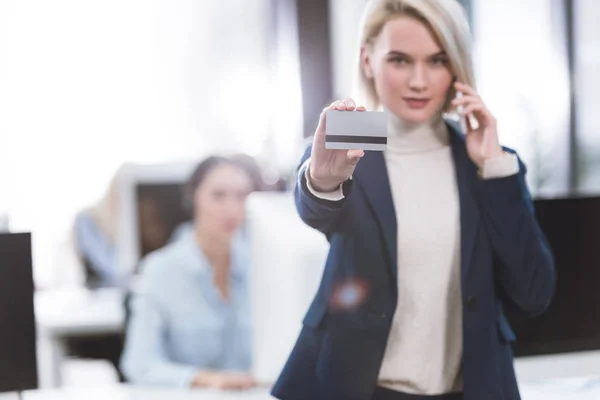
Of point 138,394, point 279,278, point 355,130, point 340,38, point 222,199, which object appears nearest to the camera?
point 355,130

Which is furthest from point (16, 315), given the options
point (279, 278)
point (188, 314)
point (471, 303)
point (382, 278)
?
point (188, 314)

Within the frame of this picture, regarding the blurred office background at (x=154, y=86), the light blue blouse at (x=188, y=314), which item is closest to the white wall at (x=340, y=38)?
the blurred office background at (x=154, y=86)

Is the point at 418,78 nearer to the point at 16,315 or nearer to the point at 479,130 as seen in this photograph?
the point at 479,130

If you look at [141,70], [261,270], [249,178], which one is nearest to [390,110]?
[261,270]

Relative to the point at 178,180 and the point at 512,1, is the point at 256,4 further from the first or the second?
the point at 178,180

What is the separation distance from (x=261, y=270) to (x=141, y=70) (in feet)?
9.92

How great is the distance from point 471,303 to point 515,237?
0.32 ft

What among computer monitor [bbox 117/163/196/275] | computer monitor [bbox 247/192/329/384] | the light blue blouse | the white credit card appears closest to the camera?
the white credit card

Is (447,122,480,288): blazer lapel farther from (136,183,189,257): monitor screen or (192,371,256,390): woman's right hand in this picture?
(136,183,189,257): monitor screen

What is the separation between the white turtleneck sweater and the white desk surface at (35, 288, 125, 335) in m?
1.54

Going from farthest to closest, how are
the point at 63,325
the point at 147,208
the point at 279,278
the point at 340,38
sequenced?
the point at 340,38, the point at 63,325, the point at 147,208, the point at 279,278

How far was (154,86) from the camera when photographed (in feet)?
12.8

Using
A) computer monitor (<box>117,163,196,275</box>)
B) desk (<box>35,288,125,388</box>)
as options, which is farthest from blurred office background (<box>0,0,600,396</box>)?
computer monitor (<box>117,163,196,275</box>)

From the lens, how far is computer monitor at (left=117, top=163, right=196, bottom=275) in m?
2.29
